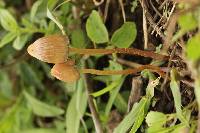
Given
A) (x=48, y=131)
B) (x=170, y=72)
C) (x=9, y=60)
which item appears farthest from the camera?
(x=9, y=60)

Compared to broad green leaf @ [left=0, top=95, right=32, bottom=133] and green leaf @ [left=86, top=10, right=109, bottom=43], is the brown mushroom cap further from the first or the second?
broad green leaf @ [left=0, top=95, right=32, bottom=133]

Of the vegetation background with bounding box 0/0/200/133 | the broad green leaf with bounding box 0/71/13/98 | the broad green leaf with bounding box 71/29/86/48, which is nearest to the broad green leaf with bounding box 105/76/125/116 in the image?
the vegetation background with bounding box 0/0/200/133

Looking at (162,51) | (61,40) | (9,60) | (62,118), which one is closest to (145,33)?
(162,51)

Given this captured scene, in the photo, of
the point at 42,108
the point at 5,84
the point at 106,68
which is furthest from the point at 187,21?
the point at 5,84

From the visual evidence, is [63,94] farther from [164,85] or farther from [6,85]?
[164,85]

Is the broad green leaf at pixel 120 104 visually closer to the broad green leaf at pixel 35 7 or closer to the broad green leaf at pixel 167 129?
the broad green leaf at pixel 167 129

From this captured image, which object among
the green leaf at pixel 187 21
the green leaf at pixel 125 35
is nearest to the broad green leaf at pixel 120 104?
the green leaf at pixel 125 35

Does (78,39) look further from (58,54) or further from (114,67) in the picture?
(58,54)
